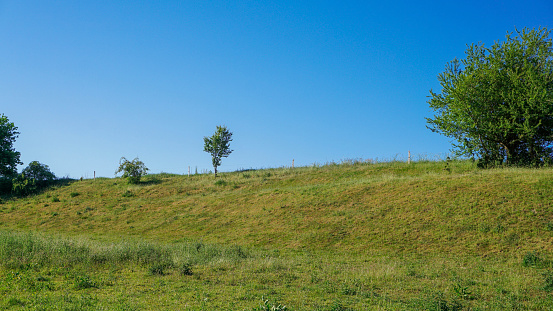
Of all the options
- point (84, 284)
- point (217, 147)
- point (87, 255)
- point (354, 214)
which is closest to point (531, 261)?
point (354, 214)

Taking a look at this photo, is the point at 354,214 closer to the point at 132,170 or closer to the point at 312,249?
the point at 312,249

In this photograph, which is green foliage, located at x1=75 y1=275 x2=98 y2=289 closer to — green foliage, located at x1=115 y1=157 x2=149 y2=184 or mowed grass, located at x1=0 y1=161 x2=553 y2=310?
mowed grass, located at x1=0 y1=161 x2=553 y2=310

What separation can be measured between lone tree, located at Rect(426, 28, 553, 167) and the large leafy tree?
5879 centimetres

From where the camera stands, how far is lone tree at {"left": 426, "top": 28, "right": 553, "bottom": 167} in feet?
92.5

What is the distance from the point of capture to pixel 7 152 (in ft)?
171

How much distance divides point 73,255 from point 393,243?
14.4 metres

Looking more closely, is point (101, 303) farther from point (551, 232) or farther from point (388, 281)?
point (551, 232)

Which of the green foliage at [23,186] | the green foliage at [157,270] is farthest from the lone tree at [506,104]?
the green foliage at [23,186]

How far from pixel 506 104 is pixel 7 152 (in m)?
62.8

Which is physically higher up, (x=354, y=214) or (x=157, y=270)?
(x=354, y=214)

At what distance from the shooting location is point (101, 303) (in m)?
7.93

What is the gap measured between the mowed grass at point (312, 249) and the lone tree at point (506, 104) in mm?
3015

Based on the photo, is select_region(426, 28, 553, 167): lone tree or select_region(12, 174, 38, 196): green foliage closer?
select_region(426, 28, 553, 167): lone tree

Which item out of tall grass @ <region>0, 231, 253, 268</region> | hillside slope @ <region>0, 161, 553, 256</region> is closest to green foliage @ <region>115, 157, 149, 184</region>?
hillside slope @ <region>0, 161, 553, 256</region>
